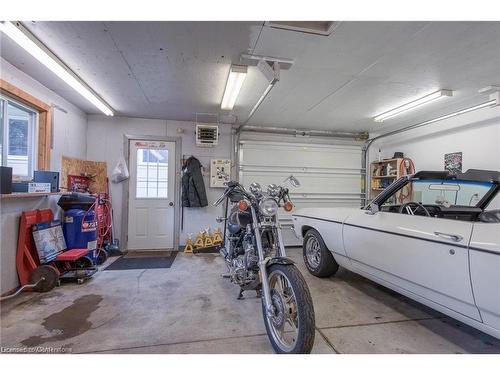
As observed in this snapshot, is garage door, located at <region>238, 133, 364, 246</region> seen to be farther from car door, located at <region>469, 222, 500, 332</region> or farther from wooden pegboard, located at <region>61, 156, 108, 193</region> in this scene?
car door, located at <region>469, 222, 500, 332</region>

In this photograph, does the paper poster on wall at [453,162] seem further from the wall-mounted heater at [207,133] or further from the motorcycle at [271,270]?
the wall-mounted heater at [207,133]

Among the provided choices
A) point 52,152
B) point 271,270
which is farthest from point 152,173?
point 271,270

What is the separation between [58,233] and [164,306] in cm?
202

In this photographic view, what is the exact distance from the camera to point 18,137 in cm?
309

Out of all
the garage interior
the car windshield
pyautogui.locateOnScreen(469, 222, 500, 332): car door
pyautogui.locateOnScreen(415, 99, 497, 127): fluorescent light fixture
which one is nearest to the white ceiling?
the garage interior

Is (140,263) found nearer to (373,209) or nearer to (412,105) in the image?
(373,209)

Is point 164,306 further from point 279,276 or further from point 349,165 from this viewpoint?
point 349,165

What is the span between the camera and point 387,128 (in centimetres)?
541

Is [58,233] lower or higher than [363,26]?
lower

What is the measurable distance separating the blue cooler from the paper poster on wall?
6.10 meters

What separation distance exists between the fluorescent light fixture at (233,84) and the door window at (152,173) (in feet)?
5.98

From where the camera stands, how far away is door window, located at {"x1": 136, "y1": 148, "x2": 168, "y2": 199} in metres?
4.85

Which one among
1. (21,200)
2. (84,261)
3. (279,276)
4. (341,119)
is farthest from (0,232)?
(341,119)

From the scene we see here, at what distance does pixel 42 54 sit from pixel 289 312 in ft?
10.8
